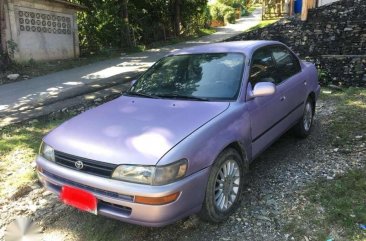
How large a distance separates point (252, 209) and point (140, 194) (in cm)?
141

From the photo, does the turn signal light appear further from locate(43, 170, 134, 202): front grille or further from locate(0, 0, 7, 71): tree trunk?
locate(0, 0, 7, 71): tree trunk

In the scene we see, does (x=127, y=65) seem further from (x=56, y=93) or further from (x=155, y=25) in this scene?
(x=155, y=25)

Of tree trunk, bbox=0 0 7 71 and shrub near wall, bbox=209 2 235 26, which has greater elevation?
shrub near wall, bbox=209 2 235 26

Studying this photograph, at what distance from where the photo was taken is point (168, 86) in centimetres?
416

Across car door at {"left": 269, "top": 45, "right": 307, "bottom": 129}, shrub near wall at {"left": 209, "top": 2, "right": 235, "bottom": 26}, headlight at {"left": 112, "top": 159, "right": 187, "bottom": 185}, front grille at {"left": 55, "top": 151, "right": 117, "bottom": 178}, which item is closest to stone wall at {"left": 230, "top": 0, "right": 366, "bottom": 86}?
car door at {"left": 269, "top": 45, "right": 307, "bottom": 129}

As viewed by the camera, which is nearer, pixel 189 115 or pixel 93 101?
pixel 189 115

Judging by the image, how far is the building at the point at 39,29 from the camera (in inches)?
466

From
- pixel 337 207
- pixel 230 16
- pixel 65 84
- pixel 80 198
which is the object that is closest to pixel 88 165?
pixel 80 198

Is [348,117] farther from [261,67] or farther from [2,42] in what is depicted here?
[2,42]

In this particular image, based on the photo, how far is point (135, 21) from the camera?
754 inches

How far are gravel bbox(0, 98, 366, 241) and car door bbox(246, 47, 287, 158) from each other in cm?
46

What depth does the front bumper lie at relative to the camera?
9.14ft

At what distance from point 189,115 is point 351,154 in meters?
2.65

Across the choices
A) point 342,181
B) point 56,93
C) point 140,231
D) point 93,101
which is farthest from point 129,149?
point 56,93
